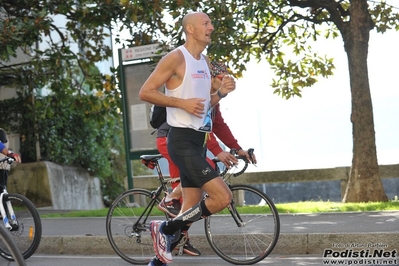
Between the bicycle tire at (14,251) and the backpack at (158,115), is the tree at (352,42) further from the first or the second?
the bicycle tire at (14,251)

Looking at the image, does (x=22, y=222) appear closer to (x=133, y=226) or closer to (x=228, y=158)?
(x=133, y=226)

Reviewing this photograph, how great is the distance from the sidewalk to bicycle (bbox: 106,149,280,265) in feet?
2.03

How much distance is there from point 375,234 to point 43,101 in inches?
449

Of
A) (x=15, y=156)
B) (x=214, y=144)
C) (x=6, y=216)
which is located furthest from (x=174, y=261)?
(x=15, y=156)

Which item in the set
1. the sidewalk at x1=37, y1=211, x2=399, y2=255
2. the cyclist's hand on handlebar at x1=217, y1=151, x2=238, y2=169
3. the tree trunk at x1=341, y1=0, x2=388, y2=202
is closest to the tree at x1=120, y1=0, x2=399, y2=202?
the tree trunk at x1=341, y1=0, x2=388, y2=202

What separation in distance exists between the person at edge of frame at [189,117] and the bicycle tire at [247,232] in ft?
3.33

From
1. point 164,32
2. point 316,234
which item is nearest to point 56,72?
point 164,32

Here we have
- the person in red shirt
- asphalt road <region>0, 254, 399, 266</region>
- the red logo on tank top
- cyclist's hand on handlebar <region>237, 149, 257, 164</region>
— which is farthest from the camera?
asphalt road <region>0, 254, 399, 266</region>

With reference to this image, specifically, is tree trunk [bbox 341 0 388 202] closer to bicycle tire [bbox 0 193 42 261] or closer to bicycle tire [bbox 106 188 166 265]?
bicycle tire [bbox 106 188 166 265]

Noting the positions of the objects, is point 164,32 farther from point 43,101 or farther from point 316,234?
point 316,234

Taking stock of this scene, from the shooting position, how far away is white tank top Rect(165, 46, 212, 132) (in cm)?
627

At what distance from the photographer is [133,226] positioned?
8.16 meters

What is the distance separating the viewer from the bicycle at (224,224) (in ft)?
24.2

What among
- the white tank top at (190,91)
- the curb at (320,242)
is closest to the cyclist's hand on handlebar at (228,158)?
the white tank top at (190,91)
